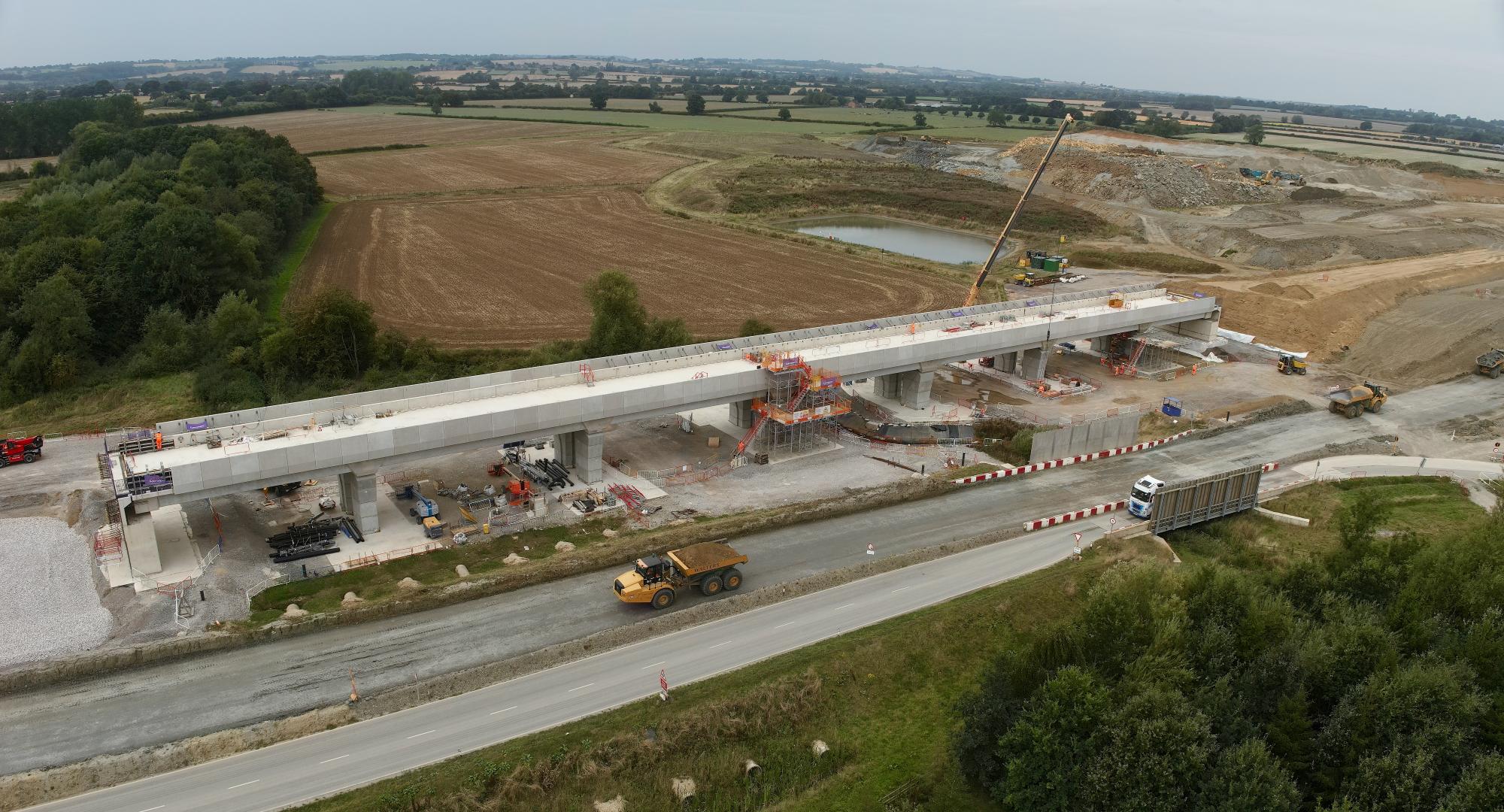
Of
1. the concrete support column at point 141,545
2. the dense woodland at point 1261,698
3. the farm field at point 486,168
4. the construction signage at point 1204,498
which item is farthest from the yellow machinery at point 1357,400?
the farm field at point 486,168

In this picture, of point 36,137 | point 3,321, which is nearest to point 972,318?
point 3,321

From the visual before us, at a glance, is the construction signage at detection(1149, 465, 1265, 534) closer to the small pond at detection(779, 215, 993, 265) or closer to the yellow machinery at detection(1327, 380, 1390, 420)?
the yellow machinery at detection(1327, 380, 1390, 420)

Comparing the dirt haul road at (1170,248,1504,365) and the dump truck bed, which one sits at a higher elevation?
the dirt haul road at (1170,248,1504,365)

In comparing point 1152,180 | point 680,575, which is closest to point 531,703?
point 680,575

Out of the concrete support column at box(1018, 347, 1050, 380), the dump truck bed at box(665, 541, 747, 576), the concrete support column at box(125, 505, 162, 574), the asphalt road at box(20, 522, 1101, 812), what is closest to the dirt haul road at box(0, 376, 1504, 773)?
the dump truck bed at box(665, 541, 747, 576)

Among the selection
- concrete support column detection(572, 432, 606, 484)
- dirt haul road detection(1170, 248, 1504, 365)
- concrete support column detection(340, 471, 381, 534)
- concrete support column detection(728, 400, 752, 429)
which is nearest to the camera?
concrete support column detection(340, 471, 381, 534)

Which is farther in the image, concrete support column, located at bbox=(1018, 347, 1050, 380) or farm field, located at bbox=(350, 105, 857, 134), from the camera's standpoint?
farm field, located at bbox=(350, 105, 857, 134)

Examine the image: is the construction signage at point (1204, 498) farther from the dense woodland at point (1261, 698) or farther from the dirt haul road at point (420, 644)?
the dense woodland at point (1261, 698)

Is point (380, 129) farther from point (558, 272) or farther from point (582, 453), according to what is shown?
point (582, 453)
